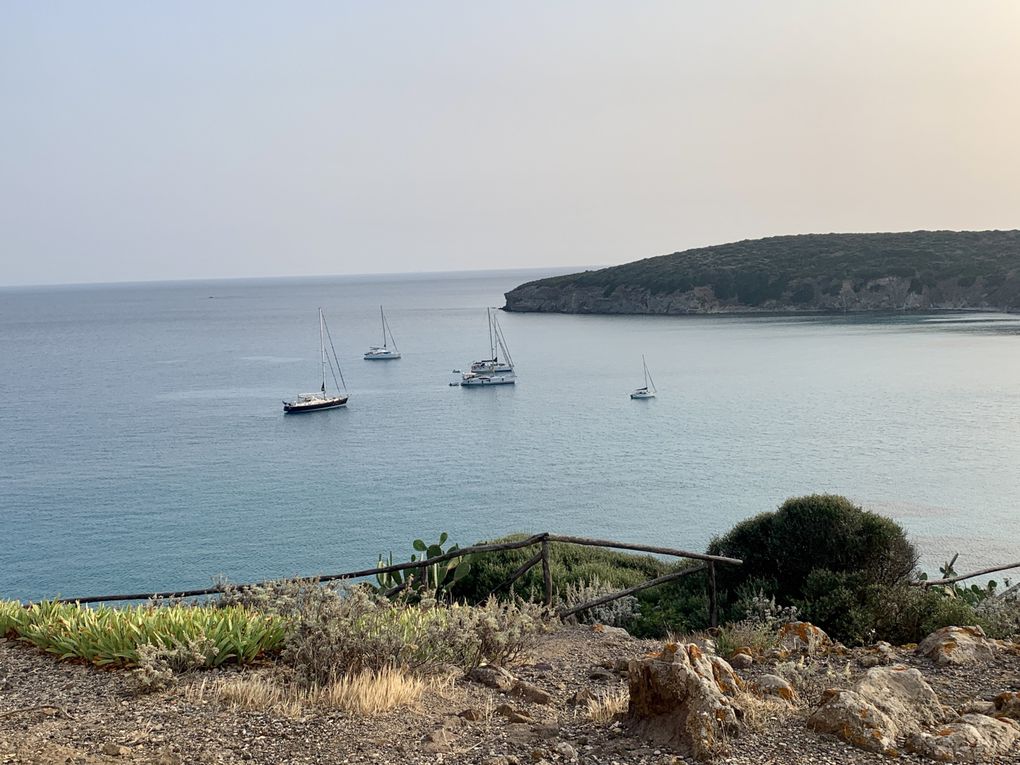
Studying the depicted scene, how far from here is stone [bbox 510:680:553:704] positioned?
5.88 m

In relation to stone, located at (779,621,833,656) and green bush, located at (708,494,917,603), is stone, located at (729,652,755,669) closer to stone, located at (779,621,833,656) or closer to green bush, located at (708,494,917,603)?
stone, located at (779,621,833,656)

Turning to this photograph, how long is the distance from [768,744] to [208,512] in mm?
42174

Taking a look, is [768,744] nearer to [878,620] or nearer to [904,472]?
[878,620]

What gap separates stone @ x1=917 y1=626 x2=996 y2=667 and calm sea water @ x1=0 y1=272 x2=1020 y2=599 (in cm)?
2809

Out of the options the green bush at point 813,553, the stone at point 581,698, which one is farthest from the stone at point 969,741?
the green bush at point 813,553

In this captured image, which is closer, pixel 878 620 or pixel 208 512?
pixel 878 620

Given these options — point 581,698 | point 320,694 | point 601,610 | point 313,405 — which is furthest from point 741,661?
point 313,405

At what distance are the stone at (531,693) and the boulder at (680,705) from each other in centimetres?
83

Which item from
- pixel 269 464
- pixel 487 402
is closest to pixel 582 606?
pixel 269 464

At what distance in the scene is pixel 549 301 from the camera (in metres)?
166

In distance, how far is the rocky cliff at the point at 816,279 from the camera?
127 m

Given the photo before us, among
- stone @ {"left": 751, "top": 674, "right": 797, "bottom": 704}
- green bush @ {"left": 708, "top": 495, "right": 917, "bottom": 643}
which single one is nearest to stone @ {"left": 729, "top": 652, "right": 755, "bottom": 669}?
stone @ {"left": 751, "top": 674, "right": 797, "bottom": 704}

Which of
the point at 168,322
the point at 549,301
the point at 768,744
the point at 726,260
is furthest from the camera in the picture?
the point at 168,322

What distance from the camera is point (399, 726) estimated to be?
5.17 meters
